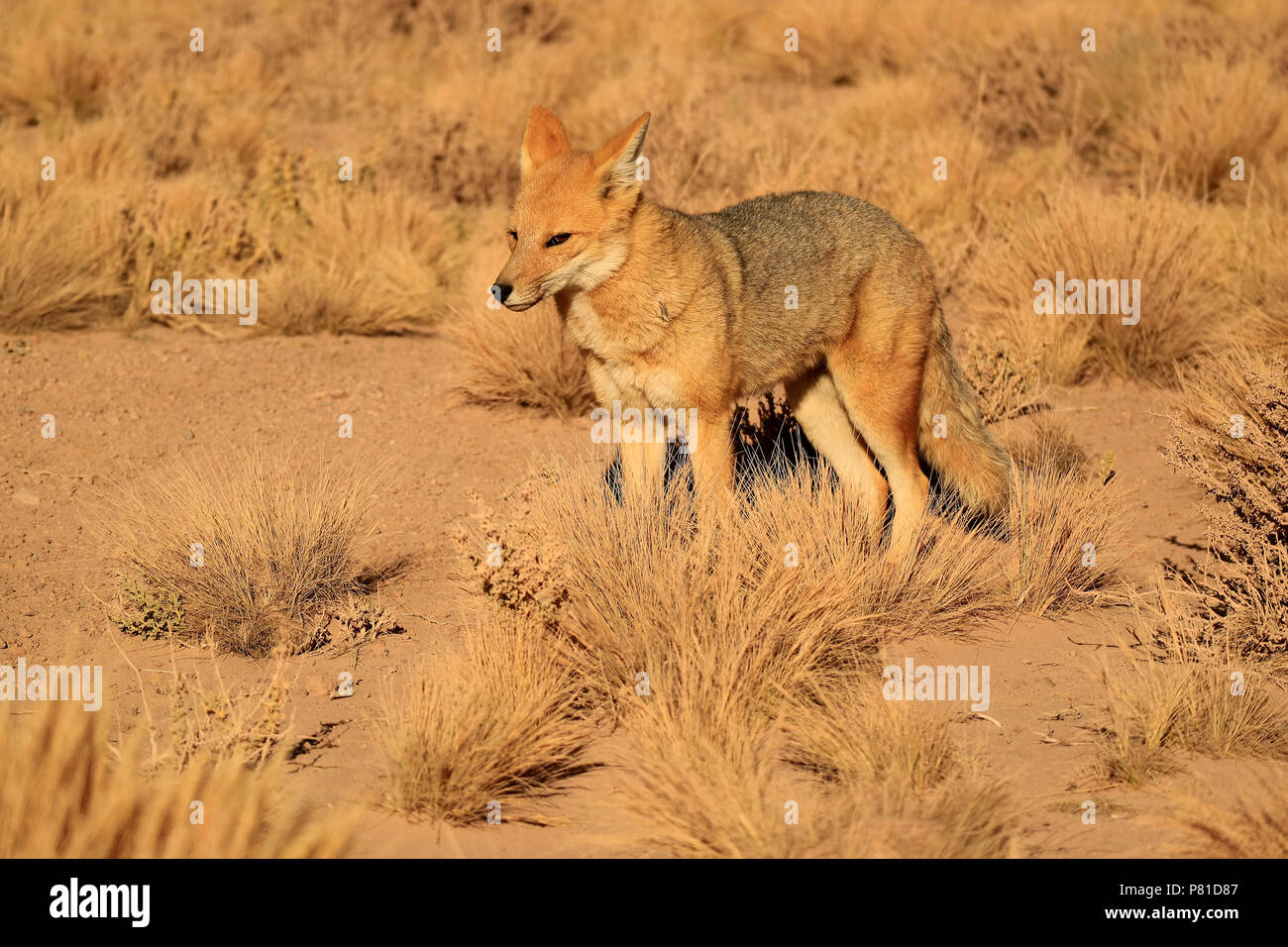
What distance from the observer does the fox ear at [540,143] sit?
16.3 ft

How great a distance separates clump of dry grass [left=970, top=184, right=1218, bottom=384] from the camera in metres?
7.70

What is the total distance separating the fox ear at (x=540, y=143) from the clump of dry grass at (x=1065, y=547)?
2370 mm

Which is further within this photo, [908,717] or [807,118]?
[807,118]

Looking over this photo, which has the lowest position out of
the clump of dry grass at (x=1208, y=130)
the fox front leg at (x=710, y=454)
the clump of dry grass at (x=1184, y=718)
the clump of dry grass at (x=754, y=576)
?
the clump of dry grass at (x=1184, y=718)

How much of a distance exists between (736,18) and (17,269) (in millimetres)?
10700

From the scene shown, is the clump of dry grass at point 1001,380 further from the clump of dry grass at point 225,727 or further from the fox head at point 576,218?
the clump of dry grass at point 225,727

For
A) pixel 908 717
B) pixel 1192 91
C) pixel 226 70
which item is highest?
pixel 226 70

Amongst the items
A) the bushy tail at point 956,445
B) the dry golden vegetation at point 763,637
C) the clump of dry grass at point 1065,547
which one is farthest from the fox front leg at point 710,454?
the clump of dry grass at point 1065,547

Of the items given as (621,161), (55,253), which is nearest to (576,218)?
(621,161)

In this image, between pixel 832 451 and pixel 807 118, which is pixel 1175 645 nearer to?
pixel 832 451

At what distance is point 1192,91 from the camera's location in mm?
10789

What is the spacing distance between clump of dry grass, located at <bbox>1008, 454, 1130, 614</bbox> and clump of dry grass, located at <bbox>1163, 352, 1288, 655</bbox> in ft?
1.09
